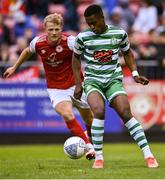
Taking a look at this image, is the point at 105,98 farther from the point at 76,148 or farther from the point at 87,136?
the point at 87,136

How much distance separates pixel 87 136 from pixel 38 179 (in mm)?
3809

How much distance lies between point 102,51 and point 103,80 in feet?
1.47

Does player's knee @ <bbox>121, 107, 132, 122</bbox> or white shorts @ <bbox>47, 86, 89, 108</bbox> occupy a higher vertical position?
player's knee @ <bbox>121, 107, 132, 122</bbox>

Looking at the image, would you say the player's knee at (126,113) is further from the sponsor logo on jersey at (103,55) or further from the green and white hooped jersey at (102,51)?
the sponsor logo on jersey at (103,55)

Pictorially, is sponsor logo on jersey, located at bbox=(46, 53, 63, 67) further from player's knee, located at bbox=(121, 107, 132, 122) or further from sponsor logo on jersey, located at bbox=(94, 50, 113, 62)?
player's knee, located at bbox=(121, 107, 132, 122)

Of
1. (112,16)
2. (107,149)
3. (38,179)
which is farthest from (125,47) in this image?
(112,16)

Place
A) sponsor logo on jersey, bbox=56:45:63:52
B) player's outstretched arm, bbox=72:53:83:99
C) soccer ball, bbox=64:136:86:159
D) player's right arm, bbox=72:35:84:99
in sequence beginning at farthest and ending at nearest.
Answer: sponsor logo on jersey, bbox=56:45:63:52
soccer ball, bbox=64:136:86:159
player's outstretched arm, bbox=72:53:83:99
player's right arm, bbox=72:35:84:99

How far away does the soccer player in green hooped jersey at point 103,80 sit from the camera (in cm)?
1182

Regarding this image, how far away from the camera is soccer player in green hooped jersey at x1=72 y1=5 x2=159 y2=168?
38.8 ft

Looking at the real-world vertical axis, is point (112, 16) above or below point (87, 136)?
below

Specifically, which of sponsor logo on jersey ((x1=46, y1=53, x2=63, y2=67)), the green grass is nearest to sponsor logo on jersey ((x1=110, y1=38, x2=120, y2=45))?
the green grass

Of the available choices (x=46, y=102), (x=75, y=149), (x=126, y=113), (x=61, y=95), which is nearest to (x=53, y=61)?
(x=61, y=95)

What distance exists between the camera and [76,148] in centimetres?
1288

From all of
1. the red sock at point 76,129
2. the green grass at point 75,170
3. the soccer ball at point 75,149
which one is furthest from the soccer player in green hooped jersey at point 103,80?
the red sock at point 76,129
